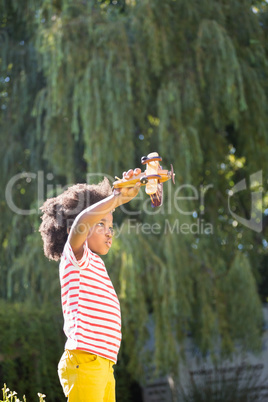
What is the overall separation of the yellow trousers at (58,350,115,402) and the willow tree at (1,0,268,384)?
8.96ft

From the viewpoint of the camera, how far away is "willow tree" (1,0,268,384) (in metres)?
4.93

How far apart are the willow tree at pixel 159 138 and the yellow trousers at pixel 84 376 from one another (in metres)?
2.73

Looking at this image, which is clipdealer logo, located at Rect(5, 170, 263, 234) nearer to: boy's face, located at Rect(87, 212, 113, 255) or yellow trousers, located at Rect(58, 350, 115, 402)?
boy's face, located at Rect(87, 212, 113, 255)

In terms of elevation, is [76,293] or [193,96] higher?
[193,96]

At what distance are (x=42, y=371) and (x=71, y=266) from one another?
10.1 feet

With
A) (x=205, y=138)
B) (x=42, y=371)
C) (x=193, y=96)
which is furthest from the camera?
(x=205, y=138)

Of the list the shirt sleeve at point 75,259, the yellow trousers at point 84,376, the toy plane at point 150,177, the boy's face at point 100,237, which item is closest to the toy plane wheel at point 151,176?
Result: the toy plane at point 150,177

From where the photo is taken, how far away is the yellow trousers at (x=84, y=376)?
194cm

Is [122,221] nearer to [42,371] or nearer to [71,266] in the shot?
[42,371]

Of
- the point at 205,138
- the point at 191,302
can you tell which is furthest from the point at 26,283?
the point at 205,138

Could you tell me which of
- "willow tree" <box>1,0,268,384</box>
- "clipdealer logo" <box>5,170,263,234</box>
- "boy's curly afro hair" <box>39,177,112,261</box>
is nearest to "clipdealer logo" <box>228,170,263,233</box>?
"clipdealer logo" <box>5,170,263,234</box>

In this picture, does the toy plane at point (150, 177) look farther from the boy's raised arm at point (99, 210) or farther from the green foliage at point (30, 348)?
the green foliage at point (30, 348)

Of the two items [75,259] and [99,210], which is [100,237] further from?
[99,210]

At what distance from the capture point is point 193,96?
16.9 feet
